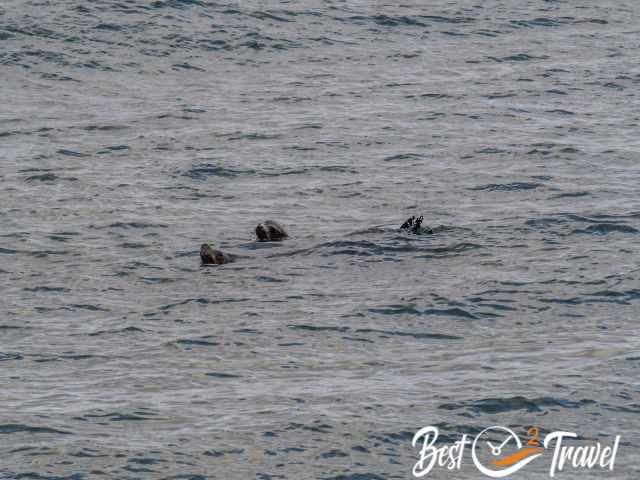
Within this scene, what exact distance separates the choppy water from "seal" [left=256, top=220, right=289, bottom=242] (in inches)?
9.8

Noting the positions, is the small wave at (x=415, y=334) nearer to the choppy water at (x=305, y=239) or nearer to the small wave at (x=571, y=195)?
the choppy water at (x=305, y=239)

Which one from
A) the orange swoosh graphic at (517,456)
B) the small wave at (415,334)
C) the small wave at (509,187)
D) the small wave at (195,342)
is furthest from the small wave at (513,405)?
the small wave at (509,187)

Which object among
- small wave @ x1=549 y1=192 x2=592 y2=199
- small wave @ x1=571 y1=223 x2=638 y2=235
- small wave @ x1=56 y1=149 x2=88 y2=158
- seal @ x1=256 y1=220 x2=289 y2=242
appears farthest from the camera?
small wave @ x1=56 y1=149 x2=88 y2=158

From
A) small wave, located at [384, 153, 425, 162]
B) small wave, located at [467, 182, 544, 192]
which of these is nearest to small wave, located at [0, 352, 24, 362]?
small wave, located at [467, 182, 544, 192]

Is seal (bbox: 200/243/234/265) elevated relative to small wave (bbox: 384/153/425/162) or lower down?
lower down

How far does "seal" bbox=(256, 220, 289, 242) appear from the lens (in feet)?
61.3

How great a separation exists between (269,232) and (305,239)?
0.59 meters

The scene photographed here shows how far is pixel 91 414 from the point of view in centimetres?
1230

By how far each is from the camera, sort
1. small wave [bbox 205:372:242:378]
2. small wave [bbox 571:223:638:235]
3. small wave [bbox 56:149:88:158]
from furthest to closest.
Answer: small wave [bbox 56:149:88:158] → small wave [bbox 571:223:638:235] → small wave [bbox 205:372:242:378]

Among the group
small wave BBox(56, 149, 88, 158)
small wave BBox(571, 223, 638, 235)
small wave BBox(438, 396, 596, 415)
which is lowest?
small wave BBox(56, 149, 88, 158)

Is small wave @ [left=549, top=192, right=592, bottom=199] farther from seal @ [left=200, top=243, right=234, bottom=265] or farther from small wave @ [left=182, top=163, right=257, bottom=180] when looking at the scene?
seal @ [left=200, top=243, right=234, bottom=265]

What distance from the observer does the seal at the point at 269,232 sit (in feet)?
61.3

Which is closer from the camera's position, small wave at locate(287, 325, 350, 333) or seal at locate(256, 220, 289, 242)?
small wave at locate(287, 325, 350, 333)

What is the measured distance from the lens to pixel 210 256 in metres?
17.5
